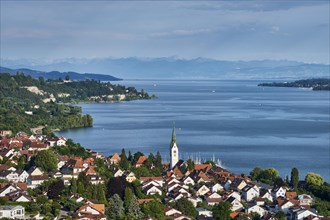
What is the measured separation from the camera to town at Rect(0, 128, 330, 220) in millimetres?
11227

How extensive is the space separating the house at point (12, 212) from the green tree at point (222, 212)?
10.6 feet

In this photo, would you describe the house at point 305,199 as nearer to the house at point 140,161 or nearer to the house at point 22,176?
the house at point 140,161

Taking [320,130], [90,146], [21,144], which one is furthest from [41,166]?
[320,130]

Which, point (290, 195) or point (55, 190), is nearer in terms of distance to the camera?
point (55, 190)

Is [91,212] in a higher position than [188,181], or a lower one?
higher

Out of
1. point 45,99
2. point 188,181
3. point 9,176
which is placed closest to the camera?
point 9,176

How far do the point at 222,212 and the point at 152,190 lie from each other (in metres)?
2.30

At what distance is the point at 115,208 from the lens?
11.2 metres

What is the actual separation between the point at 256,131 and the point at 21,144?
14888 millimetres

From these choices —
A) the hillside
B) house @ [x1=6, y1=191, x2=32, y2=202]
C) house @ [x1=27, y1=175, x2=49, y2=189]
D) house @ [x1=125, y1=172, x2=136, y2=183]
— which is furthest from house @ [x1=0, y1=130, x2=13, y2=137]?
house @ [x1=6, y1=191, x2=32, y2=202]

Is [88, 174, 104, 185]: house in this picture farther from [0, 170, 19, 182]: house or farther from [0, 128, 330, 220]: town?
[0, 170, 19, 182]: house

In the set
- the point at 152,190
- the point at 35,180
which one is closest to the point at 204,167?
the point at 152,190

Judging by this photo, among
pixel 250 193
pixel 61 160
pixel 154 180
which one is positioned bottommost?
pixel 250 193

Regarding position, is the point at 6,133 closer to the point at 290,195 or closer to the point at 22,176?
the point at 22,176
